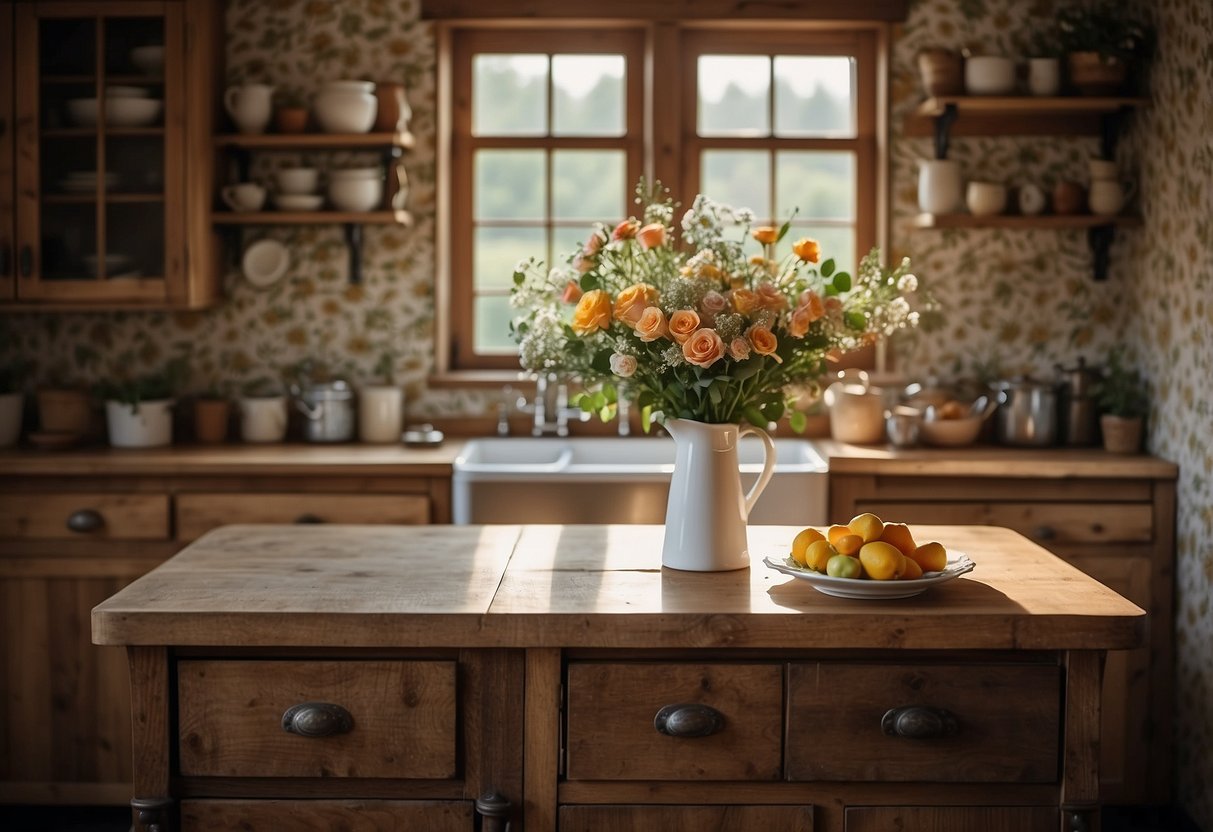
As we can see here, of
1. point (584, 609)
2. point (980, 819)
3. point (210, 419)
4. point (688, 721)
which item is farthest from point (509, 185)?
point (980, 819)

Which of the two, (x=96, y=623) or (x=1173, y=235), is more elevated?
(x=1173, y=235)

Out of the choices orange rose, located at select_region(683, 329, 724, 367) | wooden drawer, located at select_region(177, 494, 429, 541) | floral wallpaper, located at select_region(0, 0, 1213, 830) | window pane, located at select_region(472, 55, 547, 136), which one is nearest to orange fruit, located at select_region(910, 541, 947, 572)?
orange rose, located at select_region(683, 329, 724, 367)

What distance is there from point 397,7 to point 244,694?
9.15 ft

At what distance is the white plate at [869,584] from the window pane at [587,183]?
246cm

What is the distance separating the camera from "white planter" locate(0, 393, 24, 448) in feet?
13.2

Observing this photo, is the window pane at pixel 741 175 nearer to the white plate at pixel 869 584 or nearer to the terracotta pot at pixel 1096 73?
the terracotta pot at pixel 1096 73

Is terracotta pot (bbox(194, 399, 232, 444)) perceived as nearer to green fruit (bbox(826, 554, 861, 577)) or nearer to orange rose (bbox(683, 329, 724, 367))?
orange rose (bbox(683, 329, 724, 367))

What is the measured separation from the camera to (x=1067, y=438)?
4.09 meters

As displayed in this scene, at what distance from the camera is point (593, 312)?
7.01 ft

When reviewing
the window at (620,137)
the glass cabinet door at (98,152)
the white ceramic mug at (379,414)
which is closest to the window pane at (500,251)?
the window at (620,137)

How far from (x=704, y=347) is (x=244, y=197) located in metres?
2.42

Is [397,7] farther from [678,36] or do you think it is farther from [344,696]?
[344,696]

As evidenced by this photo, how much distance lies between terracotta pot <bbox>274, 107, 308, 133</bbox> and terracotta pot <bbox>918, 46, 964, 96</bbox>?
1900 mm

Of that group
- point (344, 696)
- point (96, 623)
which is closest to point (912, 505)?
point (344, 696)
